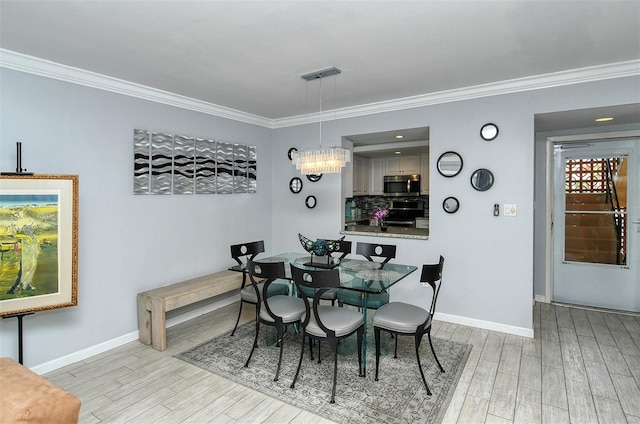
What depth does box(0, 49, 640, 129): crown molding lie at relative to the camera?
282 cm

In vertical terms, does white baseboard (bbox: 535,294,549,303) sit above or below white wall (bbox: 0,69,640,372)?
below

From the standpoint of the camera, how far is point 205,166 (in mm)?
4180

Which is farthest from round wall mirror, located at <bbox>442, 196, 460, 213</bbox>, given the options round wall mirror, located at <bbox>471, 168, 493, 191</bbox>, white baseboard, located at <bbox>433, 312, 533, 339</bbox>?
white baseboard, located at <bbox>433, 312, 533, 339</bbox>

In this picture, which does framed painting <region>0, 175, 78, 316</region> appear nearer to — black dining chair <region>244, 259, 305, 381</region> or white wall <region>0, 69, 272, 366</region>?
white wall <region>0, 69, 272, 366</region>

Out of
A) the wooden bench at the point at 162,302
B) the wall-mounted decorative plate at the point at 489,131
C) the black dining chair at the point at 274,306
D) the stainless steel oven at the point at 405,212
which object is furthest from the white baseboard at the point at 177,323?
the stainless steel oven at the point at 405,212

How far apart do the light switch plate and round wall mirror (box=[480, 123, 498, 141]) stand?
0.74m

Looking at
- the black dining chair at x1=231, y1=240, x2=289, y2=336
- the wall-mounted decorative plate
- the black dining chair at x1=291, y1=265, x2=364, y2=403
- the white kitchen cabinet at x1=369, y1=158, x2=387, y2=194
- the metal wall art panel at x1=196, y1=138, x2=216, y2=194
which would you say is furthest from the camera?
the white kitchen cabinet at x1=369, y1=158, x2=387, y2=194

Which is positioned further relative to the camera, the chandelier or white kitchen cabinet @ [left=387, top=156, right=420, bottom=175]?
white kitchen cabinet @ [left=387, top=156, right=420, bottom=175]

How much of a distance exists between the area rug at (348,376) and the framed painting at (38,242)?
3.89ft

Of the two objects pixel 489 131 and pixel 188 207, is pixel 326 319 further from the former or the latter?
pixel 489 131

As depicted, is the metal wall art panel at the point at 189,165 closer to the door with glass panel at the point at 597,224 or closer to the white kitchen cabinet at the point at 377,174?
the white kitchen cabinet at the point at 377,174

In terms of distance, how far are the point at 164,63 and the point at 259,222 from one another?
2.60 metres

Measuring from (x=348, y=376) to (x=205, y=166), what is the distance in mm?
2881

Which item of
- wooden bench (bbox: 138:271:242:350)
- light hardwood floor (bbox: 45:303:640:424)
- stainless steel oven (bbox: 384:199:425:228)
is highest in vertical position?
stainless steel oven (bbox: 384:199:425:228)
